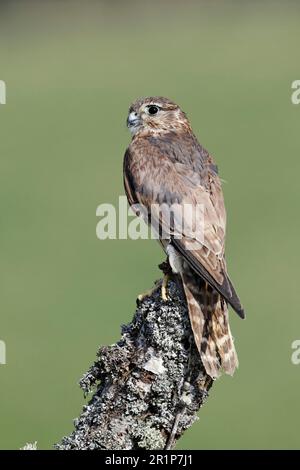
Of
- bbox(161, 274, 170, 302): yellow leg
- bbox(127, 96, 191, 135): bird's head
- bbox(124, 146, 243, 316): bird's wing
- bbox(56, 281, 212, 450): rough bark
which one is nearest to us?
bbox(56, 281, 212, 450): rough bark

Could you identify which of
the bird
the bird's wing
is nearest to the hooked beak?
the bird

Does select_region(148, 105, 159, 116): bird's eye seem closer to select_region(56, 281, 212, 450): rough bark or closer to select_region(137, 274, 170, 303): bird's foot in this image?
select_region(137, 274, 170, 303): bird's foot

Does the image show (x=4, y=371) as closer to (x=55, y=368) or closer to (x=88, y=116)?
(x=55, y=368)

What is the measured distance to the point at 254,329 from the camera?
13680 mm

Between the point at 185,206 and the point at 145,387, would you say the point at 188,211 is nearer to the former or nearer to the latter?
the point at 185,206

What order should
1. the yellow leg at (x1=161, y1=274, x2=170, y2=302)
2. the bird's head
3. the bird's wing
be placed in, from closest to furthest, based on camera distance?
the yellow leg at (x1=161, y1=274, x2=170, y2=302)
the bird's wing
the bird's head

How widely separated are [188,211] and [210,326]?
3.24 ft

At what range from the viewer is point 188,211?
248 inches

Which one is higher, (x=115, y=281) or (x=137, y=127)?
(x=115, y=281)

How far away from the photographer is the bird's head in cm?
756

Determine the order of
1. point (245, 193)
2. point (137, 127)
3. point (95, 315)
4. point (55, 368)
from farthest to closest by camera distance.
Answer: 1. point (245, 193)
2. point (95, 315)
3. point (55, 368)
4. point (137, 127)

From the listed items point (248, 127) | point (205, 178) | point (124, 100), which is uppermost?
point (124, 100)
